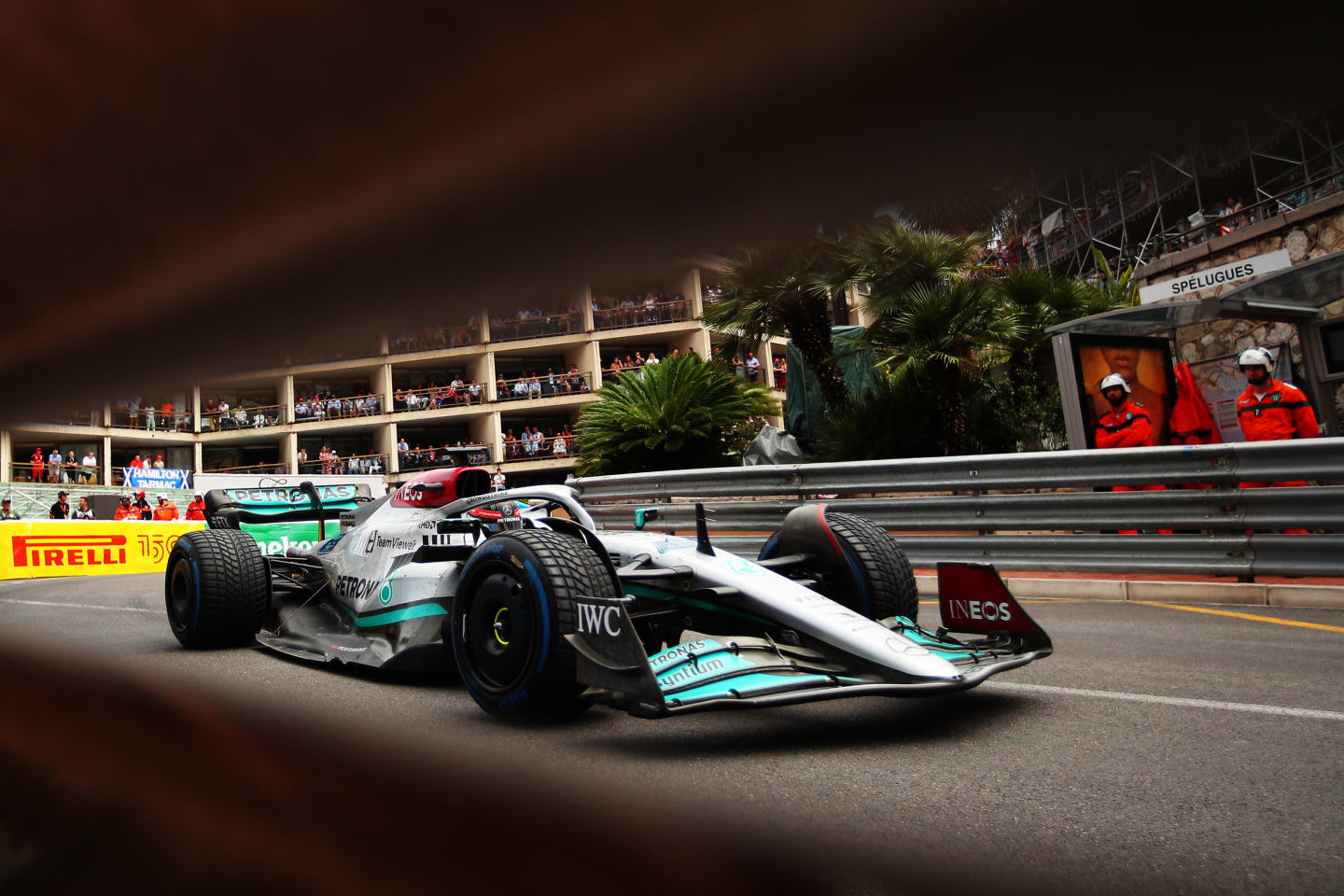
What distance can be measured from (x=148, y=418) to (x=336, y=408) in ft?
0.96

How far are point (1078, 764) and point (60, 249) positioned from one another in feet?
9.58

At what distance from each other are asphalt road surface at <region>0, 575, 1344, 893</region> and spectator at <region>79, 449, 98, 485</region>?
0.19 meters

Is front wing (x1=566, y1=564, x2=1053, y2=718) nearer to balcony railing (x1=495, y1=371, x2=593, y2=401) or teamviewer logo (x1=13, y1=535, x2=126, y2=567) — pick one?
balcony railing (x1=495, y1=371, x2=593, y2=401)

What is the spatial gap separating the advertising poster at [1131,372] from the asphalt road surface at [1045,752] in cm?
581

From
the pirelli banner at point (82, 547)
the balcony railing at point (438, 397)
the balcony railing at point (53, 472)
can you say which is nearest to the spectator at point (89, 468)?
the balcony railing at point (53, 472)

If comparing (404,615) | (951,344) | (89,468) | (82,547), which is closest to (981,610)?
(404,615)

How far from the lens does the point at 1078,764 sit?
110 inches

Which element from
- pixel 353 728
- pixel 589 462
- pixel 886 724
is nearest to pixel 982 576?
pixel 886 724

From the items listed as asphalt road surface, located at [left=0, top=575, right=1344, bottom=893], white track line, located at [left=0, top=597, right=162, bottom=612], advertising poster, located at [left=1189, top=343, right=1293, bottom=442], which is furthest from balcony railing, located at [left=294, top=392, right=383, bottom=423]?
advertising poster, located at [left=1189, top=343, right=1293, bottom=442]

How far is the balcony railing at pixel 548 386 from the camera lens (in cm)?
126

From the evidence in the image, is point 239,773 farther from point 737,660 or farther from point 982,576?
point 982,576

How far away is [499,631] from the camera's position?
12.1ft

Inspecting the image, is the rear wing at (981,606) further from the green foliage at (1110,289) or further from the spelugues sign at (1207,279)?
the spelugues sign at (1207,279)

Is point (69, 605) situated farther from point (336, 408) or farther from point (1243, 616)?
point (1243, 616)
